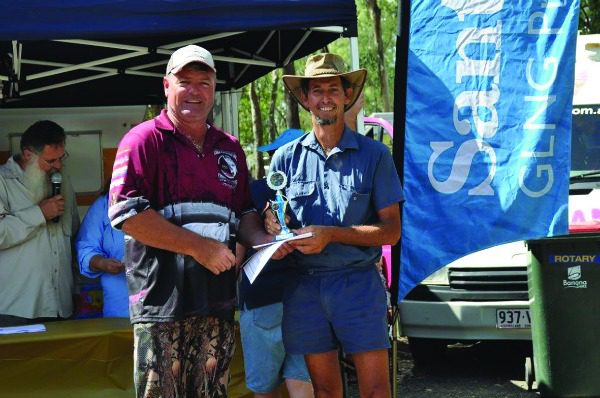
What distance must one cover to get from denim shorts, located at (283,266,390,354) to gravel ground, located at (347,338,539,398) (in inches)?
89.1

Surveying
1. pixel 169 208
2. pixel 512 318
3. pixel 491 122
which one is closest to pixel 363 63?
pixel 512 318

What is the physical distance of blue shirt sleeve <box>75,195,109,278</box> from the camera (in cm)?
596

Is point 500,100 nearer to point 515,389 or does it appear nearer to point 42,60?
point 515,389

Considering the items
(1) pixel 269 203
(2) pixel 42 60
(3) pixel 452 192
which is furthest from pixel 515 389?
(2) pixel 42 60

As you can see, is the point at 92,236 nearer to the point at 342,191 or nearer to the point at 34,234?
the point at 34,234

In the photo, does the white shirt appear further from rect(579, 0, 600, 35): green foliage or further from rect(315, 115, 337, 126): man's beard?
rect(579, 0, 600, 35): green foliage

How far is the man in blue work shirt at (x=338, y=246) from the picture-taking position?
14.2 feet

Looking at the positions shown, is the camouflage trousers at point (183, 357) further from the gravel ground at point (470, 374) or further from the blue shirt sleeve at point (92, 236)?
the gravel ground at point (470, 374)

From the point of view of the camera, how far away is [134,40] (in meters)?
6.36

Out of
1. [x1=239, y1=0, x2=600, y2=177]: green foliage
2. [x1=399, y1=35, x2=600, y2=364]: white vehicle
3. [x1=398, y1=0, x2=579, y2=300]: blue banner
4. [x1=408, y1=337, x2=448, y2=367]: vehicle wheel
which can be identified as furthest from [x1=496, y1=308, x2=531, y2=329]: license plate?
[x1=239, y1=0, x2=600, y2=177]: green foliage

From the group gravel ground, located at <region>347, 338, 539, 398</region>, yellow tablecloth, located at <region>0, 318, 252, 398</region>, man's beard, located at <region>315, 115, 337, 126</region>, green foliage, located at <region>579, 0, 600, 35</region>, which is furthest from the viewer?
green foliage, located at <region>579, 0, 600, 35</region>

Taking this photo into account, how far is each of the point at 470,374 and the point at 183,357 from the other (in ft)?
13.9

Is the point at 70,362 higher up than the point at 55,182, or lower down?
lower down

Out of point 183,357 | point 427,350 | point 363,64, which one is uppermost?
point 363,64
